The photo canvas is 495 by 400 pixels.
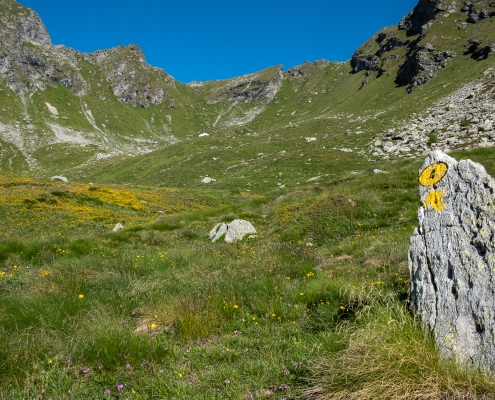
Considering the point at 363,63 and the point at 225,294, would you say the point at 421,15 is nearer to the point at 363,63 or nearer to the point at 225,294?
the point at 363,63

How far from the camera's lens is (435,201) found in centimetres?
447

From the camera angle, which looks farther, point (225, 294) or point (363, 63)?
point (363, 63)

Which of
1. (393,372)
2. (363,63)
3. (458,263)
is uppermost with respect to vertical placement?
(363,63)

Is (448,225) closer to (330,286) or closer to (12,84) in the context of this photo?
(330,286)

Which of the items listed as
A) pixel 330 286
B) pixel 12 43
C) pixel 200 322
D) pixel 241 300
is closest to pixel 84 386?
pixel 200 322

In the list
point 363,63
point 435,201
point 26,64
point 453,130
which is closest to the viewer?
point 435,201

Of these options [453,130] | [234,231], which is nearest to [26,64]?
[453,130]

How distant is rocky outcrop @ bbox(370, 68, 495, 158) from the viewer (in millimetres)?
34594

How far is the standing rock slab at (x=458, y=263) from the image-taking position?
3.46 metres

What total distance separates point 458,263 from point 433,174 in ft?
4.79

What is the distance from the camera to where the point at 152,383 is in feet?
13.1

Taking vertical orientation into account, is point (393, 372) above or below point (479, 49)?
below

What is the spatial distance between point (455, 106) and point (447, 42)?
75.3 meters

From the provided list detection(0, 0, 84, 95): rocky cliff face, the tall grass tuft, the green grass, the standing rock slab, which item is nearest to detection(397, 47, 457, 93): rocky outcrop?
the green grass
